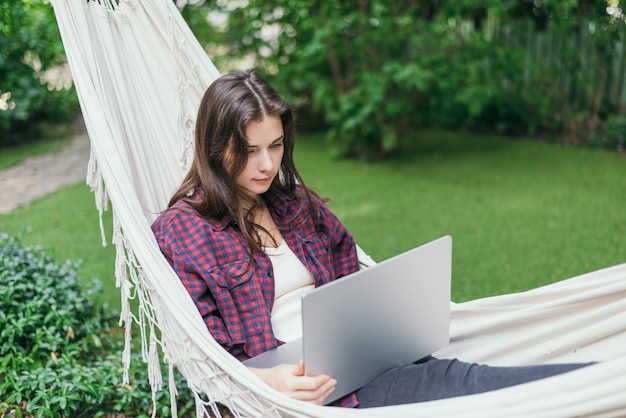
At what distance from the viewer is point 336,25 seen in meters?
4.68

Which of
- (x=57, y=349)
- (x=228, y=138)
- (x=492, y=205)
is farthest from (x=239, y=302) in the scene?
(x=492, y=205)

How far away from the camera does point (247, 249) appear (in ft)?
5.16

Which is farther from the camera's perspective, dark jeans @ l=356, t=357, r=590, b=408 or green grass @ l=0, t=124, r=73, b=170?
green grass @ l=0, t=124, r=73, b=170

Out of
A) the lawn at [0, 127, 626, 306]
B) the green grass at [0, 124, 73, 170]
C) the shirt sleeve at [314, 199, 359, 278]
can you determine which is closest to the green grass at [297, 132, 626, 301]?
the lawn at [0, 127, 626, 306]

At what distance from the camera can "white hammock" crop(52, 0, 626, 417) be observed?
1267mm

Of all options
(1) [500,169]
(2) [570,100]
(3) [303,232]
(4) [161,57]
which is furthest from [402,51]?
(3) [303,232]

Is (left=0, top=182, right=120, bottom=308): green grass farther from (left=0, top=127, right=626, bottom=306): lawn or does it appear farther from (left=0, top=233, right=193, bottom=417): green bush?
(left=0, top=233, right=193, bottom=417): green bush

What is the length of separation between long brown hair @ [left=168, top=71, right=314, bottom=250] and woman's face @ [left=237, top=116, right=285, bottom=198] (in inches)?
0.5

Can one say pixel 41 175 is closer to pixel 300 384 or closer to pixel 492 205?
pixel 492 205

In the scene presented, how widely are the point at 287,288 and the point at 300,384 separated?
0.33 metres

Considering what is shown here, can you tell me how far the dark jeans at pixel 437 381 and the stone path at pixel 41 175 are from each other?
3.35m

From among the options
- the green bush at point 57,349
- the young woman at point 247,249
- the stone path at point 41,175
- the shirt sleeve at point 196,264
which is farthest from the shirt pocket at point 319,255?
the stone path at point 41,175

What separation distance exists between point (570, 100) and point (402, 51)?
6.00 ft

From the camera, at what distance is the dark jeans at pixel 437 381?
1349mm
